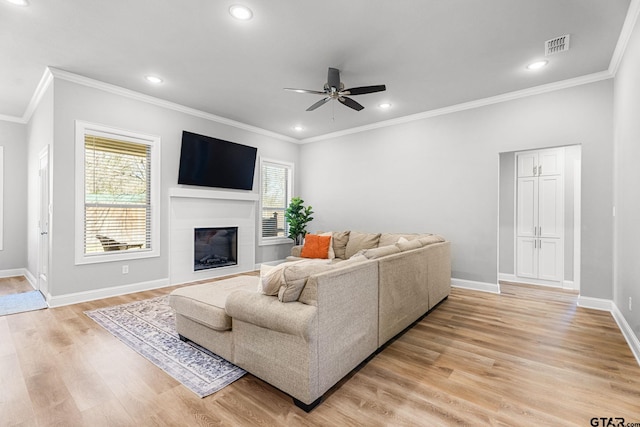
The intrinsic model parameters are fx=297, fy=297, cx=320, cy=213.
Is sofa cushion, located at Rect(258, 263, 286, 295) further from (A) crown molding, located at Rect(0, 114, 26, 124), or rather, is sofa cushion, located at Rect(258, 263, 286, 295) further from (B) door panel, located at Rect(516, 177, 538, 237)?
(A) crown molding, located at Rect(0, 114, 26, 124)

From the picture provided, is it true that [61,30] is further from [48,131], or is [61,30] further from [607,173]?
[607,173]

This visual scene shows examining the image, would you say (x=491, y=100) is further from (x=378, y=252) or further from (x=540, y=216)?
(x=378, y=252)

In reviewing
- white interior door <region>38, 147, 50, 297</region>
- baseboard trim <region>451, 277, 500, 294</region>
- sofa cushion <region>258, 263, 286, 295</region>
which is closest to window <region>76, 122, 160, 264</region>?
white interior door <region>38, 147, 50, 297</region>

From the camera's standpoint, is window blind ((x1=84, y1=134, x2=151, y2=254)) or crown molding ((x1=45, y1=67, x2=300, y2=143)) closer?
crown molding ((x1=45, y1=67, x2=300, y2=143))

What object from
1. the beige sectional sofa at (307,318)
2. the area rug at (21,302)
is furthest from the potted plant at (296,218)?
the area rug at (21,302)

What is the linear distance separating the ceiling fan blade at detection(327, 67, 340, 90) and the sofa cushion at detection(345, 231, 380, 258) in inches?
→ 103

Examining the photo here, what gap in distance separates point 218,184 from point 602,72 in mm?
5806

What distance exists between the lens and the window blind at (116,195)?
4082 mm

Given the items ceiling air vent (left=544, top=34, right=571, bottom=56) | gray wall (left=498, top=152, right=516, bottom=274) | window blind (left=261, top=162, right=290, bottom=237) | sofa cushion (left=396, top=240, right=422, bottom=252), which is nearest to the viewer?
ceiling air vent (left=544, top=34, right=571, bottom=56)

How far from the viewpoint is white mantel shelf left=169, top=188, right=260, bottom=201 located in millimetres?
4891

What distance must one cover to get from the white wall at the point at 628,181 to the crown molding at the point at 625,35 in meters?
0.07

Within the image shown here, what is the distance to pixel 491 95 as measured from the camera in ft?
14.6

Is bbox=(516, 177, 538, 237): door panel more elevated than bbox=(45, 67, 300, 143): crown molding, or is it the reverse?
bbox=(45, 67, 300, 143): crown molding

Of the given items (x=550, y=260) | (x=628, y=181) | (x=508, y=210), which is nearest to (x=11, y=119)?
(x=628, y=181)
